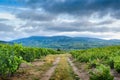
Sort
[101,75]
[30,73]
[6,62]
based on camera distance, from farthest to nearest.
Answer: [30,73], [6,62], [101,75]

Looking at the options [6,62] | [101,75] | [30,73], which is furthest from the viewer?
[30,73]

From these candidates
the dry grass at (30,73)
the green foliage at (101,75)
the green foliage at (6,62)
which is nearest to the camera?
the green foliage at (101,75)

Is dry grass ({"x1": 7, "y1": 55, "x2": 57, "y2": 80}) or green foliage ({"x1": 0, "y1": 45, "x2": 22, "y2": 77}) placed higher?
green foliage ({"x1": 0, "y1": 45, "x2": 22, "y2": 77})

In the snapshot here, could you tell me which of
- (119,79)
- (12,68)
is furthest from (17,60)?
(119,79)

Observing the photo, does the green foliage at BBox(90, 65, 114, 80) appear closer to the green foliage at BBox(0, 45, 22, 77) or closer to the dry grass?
the dry grass

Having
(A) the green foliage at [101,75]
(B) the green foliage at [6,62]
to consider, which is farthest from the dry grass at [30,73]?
(A) the green foliage at [101,75]

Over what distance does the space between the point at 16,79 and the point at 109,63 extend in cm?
1521

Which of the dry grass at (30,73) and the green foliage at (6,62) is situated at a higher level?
the green foliage at (6,62)

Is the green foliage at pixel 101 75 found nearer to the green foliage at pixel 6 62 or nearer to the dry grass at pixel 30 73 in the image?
the dry grass at pixel 30 73

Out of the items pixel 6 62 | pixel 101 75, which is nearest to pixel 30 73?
pixel 6 62

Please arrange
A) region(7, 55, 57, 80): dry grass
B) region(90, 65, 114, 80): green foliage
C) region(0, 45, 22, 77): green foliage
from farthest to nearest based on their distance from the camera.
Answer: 1. region(7, 55, 57, 80): dry grass
2. region(0, 45, 22, 77): green foliage
3. region(90, 65, 114, 80): green foliage

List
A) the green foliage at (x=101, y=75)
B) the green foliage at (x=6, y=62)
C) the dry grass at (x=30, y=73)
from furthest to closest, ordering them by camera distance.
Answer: the dry grass at (x=30, y=73) → the green foliage at (x=6, y=62) → the green foliage at (x=101, y=75)

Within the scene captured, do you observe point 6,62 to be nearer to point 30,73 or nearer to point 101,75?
point 30,73

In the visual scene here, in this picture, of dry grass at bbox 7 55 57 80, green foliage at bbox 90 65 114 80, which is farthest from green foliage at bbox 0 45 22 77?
green foliage at bbox 90 65 114 80
